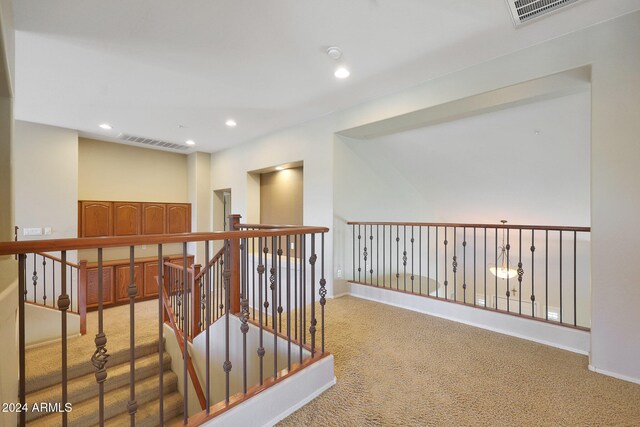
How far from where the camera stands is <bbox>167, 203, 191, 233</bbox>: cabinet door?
6703mm

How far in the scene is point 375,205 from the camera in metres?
5.12

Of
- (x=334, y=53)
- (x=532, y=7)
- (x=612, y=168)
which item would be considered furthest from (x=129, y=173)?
(x=612, y=168)

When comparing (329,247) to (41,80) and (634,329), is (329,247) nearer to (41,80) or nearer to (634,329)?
(634,329)

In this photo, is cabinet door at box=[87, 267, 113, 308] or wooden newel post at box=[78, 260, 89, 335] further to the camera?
cabinet door at box=[87, 267, 113, 308]

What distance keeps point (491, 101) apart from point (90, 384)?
5.71m

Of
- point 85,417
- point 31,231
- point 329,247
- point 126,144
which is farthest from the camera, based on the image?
point 126,144

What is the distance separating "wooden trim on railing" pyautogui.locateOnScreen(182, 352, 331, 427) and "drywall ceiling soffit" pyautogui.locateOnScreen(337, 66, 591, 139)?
2.99 metres

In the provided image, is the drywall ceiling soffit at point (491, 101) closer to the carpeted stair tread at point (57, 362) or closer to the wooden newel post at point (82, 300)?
the carpeted stair tread at point (57, 362)

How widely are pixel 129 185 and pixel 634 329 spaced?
310 inches

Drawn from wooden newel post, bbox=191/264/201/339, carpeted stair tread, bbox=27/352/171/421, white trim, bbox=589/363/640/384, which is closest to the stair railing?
wooden newel post, bbox=191/264/201/339

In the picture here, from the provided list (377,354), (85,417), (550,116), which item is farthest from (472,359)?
(85,417)

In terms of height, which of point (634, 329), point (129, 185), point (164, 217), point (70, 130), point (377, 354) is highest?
point (70, 130)

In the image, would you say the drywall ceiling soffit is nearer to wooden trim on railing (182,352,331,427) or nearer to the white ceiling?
the white ceiling

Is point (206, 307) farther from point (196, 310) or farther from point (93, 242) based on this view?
point (196, 310)
